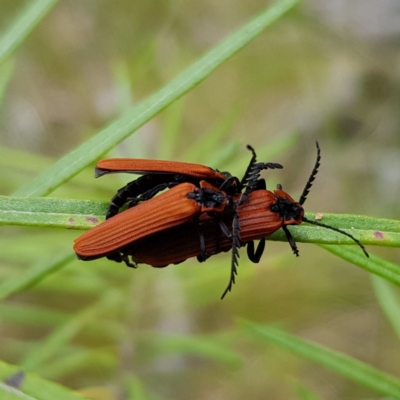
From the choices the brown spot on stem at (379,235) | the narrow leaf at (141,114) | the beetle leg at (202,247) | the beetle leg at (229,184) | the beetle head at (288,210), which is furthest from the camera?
the beetle leg at (229,184)

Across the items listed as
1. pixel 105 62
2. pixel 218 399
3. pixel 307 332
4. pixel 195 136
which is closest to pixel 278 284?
pixel 307 332

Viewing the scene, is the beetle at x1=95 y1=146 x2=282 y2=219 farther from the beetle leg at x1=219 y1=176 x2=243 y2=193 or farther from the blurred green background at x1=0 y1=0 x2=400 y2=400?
the blurred green background at x1=0 y1=0 x2=400 y2=400

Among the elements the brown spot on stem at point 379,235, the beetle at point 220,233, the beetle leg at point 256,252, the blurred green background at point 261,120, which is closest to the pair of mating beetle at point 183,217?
the beetle at point 220,233

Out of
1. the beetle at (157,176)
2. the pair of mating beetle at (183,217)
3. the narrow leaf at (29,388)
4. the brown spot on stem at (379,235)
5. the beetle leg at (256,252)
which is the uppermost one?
the beetle at (157,176)

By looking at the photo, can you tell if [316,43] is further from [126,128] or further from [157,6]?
[126,128]

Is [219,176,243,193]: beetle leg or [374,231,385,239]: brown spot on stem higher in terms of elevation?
[219,176,243,193]: beetle leg

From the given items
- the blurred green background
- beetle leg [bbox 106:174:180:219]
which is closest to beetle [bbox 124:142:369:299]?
beetle leg [bbox 106:174:180:219]

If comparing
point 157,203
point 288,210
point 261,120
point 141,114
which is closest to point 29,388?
point 157,203

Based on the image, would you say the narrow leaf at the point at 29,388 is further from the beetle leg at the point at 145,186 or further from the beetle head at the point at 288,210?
the beetle head at the point at 288,210
